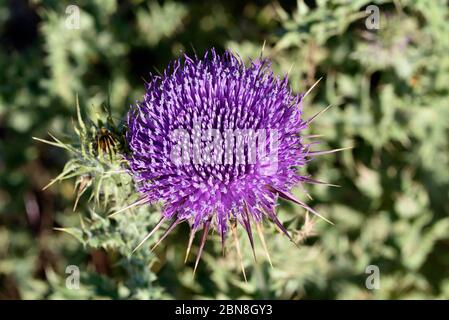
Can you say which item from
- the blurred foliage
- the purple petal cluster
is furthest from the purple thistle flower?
the blurred foliage

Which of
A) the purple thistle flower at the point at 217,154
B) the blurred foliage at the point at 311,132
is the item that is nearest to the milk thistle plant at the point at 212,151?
the purple thistle flower at the point at 217,154

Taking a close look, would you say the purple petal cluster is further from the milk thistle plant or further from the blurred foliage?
the blurred foliage

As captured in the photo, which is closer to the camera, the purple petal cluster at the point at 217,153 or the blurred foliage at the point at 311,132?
the purple petal cluster at the point at 217,153

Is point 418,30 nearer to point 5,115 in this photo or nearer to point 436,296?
point 436,296

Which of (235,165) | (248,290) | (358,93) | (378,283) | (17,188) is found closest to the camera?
(235,165)

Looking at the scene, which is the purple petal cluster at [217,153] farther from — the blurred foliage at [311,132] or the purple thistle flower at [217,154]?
the blurred foliage at [311,132]

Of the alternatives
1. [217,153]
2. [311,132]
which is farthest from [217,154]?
[311,132]

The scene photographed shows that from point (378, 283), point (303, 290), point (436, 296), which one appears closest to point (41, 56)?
point (303, 290)
